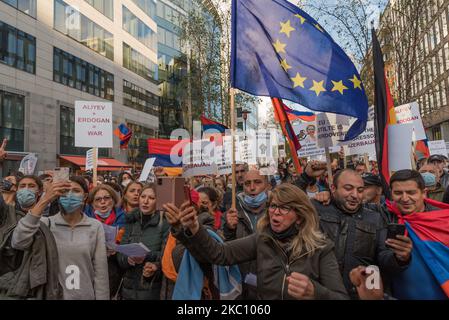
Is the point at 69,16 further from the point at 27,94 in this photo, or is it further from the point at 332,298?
the point at 332,298

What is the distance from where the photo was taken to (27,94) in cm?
2525

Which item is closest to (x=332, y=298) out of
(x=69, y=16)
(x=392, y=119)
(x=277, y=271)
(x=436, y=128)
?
(x=277, y=271)

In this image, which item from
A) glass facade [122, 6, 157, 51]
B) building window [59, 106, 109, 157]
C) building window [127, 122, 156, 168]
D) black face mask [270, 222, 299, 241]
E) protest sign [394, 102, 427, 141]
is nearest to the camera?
black face mask [270, 222, 299, 241]

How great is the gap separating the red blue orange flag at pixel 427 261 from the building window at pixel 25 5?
26.1m

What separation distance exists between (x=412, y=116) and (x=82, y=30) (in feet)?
91.3

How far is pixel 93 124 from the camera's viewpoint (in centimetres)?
801

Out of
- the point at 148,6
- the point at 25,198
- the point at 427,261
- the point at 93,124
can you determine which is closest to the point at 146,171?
the point at 93,124

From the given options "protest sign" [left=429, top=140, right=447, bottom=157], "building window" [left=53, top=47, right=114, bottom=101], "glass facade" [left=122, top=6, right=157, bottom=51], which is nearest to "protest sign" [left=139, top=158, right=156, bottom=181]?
"protest sign" [left=429, top=140, right=447, bottom=157]

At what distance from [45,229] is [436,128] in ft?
145

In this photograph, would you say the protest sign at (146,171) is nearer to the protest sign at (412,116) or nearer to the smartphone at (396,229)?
the protest sign at (412,116)

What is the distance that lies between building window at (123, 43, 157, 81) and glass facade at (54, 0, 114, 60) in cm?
271

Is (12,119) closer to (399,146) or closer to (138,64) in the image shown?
(138,64)

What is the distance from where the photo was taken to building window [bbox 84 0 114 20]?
106ft

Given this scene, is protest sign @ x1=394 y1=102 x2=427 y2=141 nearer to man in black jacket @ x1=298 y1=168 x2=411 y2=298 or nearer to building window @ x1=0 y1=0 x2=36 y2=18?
man in black jacket @ x1=298 y1=168 x2=411 y2=298
